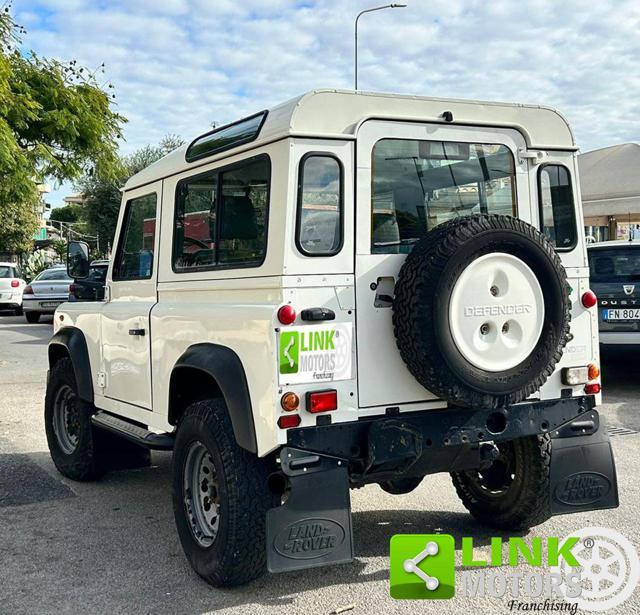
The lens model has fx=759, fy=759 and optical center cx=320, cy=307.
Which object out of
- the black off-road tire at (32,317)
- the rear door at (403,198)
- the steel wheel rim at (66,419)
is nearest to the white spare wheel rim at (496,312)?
the rear door at (403,198)

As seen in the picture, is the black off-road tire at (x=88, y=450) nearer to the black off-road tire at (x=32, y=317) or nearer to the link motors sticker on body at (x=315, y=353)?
the link motors sticker on body at (x=315, y=353)

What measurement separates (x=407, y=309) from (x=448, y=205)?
805 millimetres

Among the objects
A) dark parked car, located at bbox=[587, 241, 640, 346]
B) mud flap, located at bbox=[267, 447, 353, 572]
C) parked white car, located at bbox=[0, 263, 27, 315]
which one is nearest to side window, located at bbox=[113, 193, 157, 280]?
mud flap, located at bbox=[267, 447, 353, 572]

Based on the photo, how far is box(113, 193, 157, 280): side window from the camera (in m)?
4.92

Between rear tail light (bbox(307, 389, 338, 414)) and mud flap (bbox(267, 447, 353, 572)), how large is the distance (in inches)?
8.2

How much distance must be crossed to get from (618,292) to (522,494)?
197 inches

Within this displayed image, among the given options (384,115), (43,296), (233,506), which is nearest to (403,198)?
(384,115)

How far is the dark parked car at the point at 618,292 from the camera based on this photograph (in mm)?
8578

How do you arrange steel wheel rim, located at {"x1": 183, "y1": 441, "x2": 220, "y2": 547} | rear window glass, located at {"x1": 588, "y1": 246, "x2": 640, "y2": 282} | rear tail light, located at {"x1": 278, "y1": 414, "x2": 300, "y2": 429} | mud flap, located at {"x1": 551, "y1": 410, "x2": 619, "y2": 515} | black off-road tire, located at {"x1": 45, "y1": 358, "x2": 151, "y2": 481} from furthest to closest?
rear window glass, located at {"x1": 588, "y1": 246, "x2": 640, "y2": 282}
black off-road tire, located at {"x1": 45, "y1": 358, "x2": 151, "y2": 481}
mud flap, located at {"x1": 551, "y1": 410, "x2": 619, "y2": 515}
steel wheel rim, located at {"x1": 183, "y1": 441, "x2": 220, "y2": 547}
rear tail light, located at {"x1": 278, "y1": 414, "x2": 300, "y2": 429}

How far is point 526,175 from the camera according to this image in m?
4.18

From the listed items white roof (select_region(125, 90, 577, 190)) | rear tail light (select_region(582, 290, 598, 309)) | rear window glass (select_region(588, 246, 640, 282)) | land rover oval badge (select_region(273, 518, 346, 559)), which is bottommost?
land rover oval badge (select_region(273, 518, 346, 559))

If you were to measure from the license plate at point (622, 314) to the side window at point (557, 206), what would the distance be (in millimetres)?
4731

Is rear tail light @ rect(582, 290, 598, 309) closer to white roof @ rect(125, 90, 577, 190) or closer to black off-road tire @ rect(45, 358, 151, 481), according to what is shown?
white roof @ rect(125, 90, 577, 190)

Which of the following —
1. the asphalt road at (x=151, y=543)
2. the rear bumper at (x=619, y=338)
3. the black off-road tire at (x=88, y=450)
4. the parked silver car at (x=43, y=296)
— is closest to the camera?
the asphalt road at (x=151, y=543)
